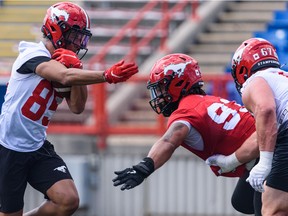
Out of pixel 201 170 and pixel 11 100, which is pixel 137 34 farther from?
pixel 11 100

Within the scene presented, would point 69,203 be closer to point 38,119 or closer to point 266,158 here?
point 38,119

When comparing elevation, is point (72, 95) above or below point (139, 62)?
below

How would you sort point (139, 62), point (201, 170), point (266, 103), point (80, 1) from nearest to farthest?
point (266, 103) < point (201, 170) < point (139, 62) < point (80, 1)

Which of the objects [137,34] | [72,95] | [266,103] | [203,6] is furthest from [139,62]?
[266,103]

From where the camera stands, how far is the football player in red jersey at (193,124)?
21.5 feet

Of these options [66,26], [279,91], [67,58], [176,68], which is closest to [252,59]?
[279,91]

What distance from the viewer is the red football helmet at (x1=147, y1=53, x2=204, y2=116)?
6961 mm

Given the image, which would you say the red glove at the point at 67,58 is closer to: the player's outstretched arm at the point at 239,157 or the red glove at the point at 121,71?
the red glove at the point at 121,71

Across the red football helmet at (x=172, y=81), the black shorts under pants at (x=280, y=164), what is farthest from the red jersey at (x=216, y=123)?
the black shorts under pants at (x=280, y=164)

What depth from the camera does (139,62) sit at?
48.8ft

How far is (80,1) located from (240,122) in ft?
31.6

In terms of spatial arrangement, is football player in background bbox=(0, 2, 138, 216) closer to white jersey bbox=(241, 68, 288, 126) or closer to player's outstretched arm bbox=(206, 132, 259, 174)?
player's outstretched arm bbox=(206, 132, 259, 174)

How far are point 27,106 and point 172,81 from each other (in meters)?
1.09

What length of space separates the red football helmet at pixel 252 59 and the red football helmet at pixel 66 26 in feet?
4.03
